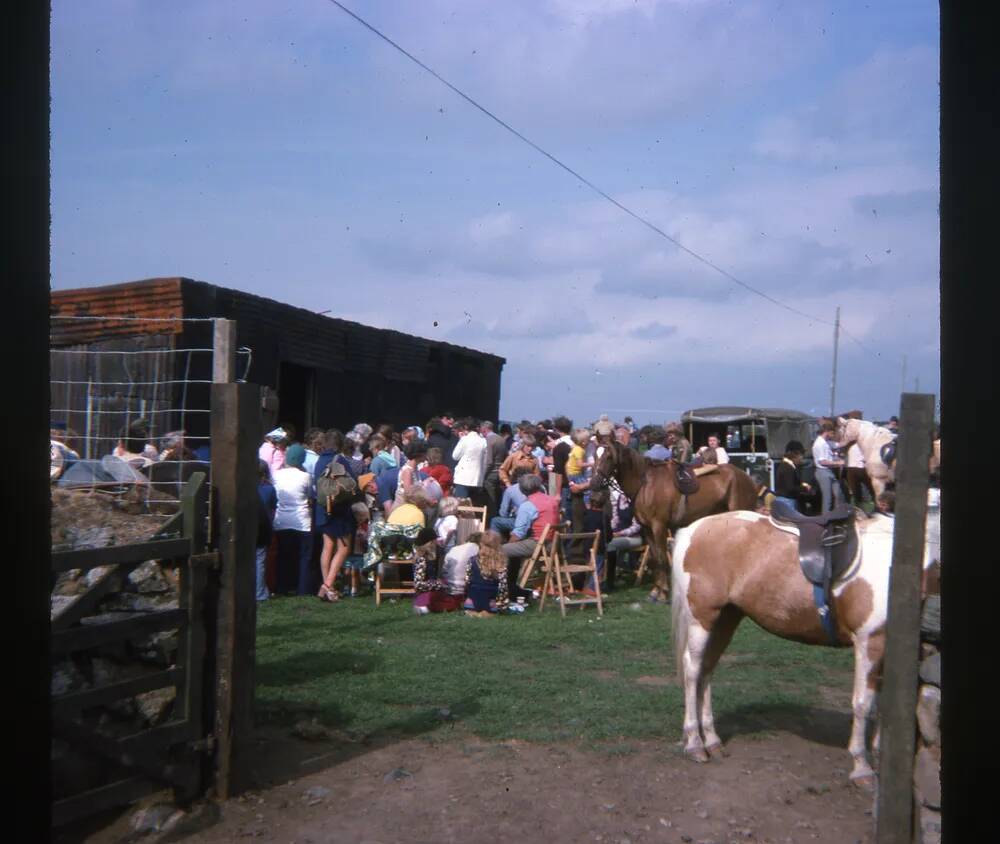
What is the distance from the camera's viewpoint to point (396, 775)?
5.89 m

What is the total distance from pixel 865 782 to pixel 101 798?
4.22m

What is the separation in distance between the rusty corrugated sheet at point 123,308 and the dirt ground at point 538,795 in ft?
27.3

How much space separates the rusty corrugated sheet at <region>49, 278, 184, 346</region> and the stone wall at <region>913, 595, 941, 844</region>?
11.0 meters

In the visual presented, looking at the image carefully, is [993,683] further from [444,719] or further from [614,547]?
[614,547]

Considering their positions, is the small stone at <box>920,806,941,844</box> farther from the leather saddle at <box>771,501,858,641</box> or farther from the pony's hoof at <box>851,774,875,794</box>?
the leather saddle at <box>771,501,858,641</box>

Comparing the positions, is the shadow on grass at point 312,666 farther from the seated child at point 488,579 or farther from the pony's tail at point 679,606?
the pony's tail at point 679,606

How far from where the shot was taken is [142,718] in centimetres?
538

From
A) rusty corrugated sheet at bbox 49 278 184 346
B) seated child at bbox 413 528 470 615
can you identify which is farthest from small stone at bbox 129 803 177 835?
rusty corrugated sheet at bbox 49 278 184 346

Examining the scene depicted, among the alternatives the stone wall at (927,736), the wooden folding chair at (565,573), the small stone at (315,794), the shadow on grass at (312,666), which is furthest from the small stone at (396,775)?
the wooden folding chair at (565,573)

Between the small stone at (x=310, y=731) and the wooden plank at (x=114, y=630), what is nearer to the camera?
the wooden plank at (x=114, y=630)

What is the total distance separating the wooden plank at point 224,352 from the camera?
5.56 meters

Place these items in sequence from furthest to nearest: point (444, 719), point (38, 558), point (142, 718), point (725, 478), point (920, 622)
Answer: point (725, 478), point (444, 719), point (142, 718), point (920, 622), point (38, 558)

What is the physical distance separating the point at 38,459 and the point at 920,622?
4.31 metres

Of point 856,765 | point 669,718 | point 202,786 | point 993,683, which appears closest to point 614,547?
point 669,718
